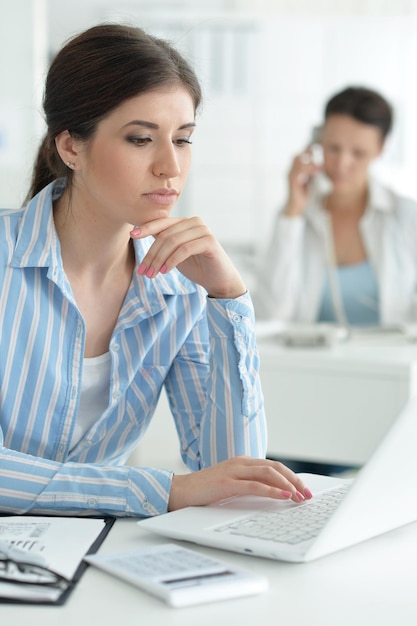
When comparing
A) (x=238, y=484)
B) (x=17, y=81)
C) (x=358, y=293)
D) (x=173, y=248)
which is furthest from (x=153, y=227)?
(x=17, y=81)

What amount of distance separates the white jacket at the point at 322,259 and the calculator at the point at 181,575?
2463 mm

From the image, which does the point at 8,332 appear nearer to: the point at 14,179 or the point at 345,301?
the point at 345,301

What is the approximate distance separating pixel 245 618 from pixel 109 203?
803mm

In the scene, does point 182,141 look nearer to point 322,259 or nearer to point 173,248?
point 173,248

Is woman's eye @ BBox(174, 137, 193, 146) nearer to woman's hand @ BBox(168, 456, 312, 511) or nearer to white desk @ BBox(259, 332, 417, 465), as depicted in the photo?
woman's hand @ BBox(168, 456, 312, 511)

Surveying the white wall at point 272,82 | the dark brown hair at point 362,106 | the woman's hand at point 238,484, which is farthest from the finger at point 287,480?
the white wall at point 272,82

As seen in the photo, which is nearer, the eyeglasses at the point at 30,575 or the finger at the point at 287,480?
the eyeglasses at the point at 30,575

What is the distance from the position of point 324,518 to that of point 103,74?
77cm

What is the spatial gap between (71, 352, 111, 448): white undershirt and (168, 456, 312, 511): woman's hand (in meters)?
0.34

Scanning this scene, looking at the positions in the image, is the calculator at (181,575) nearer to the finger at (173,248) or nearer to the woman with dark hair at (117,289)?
the woman with dark hair at (117,289)

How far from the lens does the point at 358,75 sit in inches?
223

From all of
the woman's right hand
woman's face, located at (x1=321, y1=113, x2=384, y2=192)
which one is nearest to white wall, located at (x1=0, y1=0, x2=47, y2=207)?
the woman's right hand

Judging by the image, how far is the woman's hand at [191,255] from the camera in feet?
4.86

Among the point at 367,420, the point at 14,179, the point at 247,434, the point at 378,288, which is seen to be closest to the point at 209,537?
the point at 247,434
